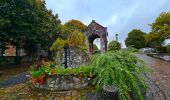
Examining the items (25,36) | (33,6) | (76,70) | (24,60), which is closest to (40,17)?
(33,6)

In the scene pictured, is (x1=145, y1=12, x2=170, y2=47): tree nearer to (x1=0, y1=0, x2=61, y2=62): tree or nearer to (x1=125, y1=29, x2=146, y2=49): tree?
(x1=0, y1=0, x2=61, y2=62): tree

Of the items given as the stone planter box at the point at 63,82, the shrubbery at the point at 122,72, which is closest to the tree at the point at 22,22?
the stone planter box at the point at 63,82

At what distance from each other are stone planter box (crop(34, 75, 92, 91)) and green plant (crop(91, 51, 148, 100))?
129 centimetres

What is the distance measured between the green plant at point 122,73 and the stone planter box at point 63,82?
4.25ft

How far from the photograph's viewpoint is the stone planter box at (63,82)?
10719 millimetres

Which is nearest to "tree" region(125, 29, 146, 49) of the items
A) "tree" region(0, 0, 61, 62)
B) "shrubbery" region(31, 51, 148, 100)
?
"tree" region(0, 0, 61, 62)

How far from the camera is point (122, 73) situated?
8352 mm

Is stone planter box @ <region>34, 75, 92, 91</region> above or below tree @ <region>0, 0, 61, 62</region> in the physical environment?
below

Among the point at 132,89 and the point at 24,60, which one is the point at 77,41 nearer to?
the point at 132,89

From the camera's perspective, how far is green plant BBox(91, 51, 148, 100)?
Answer: 7.92 m

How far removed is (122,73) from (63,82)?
334 centimetres

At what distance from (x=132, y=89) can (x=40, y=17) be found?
22.8 m

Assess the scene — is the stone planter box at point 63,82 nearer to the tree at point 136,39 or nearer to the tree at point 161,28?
the tree at point 161,28

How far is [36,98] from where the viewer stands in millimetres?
9781
